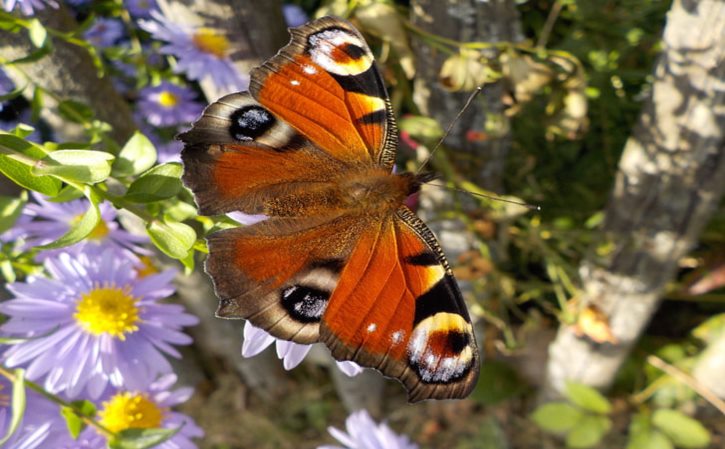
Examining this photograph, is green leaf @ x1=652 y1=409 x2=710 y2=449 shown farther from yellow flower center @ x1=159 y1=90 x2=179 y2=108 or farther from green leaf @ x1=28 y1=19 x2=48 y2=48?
green leaf @ x1=28 y1=19 x2=48 y2=48

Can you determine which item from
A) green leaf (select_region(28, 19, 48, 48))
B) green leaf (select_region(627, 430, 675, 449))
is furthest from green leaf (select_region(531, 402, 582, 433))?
→ green leaf (select_region(28, 19, 48, 48))

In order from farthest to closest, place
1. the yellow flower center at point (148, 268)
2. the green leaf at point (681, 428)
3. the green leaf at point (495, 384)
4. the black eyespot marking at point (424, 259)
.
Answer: the green leaf at point (495, 384) < the green leaf at point (681, 428) < the yellow flower center at point (148, 268) < the black eyespot marking at point (424, 259)

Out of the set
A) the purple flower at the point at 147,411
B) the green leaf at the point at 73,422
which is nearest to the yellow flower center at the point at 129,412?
the purple flower at the point at 147,411

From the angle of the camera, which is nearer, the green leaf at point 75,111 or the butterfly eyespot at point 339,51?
the butterfly eyespot at point 339,51

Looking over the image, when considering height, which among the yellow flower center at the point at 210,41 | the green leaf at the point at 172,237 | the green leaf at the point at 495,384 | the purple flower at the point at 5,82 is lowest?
the green leaf at the point at 495,384

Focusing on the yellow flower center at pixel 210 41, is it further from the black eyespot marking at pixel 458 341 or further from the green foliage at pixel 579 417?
the green foliage at pixel 579 417

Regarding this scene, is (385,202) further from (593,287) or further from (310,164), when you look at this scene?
(593,287)
